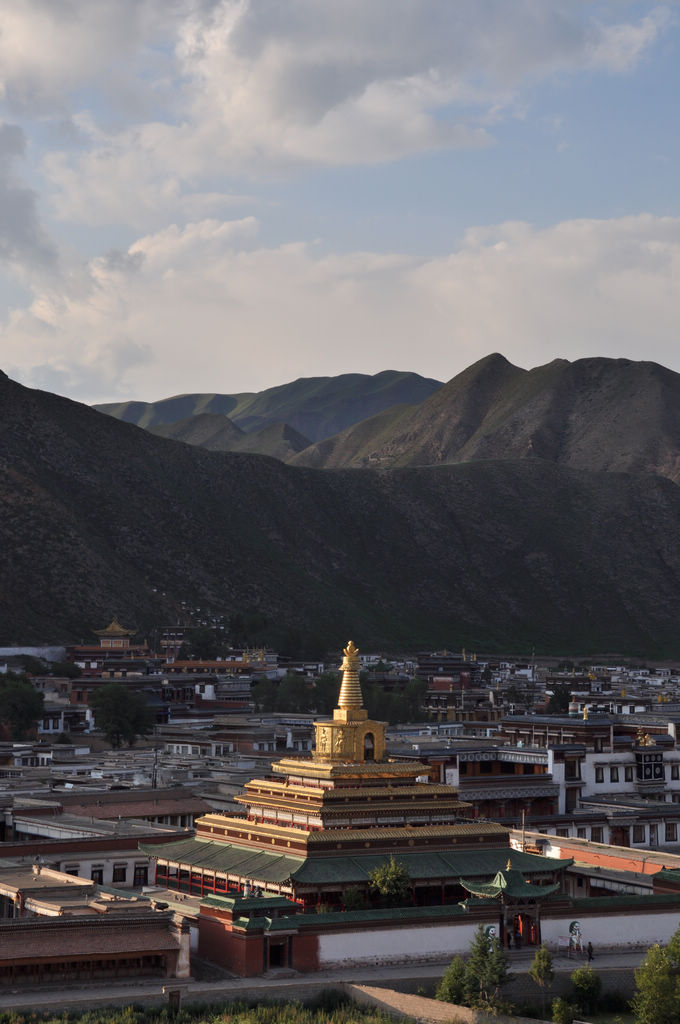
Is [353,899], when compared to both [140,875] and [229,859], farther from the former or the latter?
[140,875]

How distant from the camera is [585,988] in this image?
43875 millimetres

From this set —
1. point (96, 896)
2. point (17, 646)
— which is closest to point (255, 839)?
point (96, 896)

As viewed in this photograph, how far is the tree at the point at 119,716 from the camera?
4734 inches

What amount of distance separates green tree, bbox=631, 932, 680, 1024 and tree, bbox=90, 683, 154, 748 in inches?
3187

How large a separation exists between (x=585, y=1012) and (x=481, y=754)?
28377 millimetres

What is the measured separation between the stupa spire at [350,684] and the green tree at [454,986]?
36.3 feet

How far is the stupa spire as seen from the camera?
170ft

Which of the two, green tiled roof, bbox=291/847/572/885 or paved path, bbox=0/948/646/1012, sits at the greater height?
green tiled roof, bbox=291/847/572/885

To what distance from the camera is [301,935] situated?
43750 millimetres

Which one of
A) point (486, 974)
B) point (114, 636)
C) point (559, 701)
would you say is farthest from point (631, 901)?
point (114, 636)

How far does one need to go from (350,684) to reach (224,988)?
512 inches

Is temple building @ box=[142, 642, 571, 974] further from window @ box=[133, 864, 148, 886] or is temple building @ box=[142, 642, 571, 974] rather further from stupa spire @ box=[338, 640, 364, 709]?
window @ box=[133, 864, 148, 886]

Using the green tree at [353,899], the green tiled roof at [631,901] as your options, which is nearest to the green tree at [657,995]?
the green tiled roof at [631,901]

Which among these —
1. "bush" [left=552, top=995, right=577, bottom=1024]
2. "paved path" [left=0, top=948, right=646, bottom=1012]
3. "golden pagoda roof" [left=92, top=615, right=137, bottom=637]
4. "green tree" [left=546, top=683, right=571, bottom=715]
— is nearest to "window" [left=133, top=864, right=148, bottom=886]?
"paved path" [left=0, top=948, right=646, bottom=1012]
